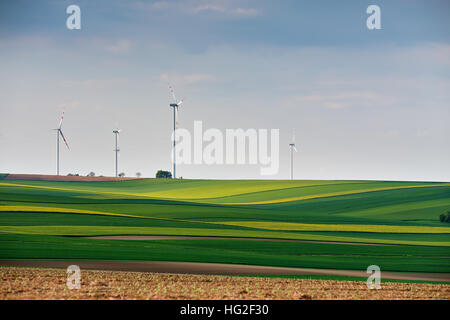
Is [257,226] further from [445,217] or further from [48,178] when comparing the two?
[48,178]

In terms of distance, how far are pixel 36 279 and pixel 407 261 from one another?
22.2 m

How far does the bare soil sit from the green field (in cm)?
697

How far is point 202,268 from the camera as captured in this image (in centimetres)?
3253

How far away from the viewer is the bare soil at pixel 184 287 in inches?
864

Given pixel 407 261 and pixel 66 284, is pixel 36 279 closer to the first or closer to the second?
pixel 66 284

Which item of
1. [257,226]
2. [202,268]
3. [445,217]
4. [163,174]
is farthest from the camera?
[163,174]

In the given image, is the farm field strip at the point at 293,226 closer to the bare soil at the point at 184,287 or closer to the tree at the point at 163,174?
the bare soil at the point at 184,287

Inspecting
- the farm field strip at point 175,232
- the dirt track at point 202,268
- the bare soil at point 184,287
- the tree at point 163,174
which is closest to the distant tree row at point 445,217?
the farm field strip at point 175,232

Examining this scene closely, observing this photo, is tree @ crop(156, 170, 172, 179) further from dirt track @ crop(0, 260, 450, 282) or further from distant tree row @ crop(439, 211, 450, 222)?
dirt track @ crop(0, 260, 450, 282)

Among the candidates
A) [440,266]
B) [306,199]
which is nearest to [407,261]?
[440,266]

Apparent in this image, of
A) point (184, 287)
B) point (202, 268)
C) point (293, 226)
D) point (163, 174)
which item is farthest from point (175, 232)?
point (163, 174)

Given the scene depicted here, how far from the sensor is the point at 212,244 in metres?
43.4

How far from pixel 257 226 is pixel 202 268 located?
27.3m

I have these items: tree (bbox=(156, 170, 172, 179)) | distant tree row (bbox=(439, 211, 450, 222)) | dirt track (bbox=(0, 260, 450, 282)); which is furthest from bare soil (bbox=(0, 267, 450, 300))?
tree (bbox=(156, 170, 172, 179))
